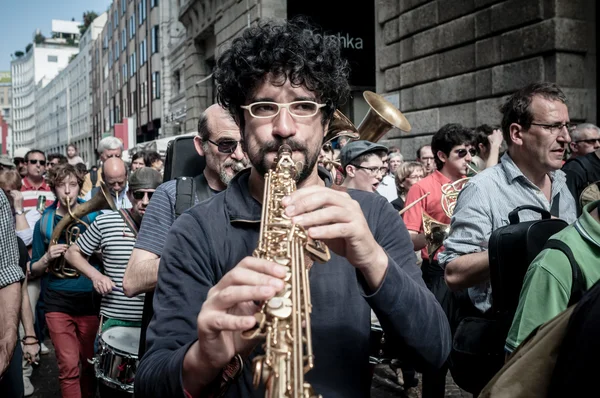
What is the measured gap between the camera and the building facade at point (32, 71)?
129500mm

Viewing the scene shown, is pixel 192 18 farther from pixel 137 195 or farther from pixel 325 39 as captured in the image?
pixel 325 39

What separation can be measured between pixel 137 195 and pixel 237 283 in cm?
301

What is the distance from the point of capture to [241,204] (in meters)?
1.97

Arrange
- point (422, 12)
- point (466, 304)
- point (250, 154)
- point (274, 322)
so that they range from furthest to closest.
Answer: point (422, 12) → point (466, 304) → point (250, 154) → point (274, 322)

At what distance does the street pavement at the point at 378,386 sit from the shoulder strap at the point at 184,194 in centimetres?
331

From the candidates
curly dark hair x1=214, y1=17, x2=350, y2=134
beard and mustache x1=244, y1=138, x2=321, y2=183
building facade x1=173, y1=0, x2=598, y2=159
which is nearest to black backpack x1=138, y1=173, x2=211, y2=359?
curly dark hair x1=214, y1=17, x2=350, y2=134

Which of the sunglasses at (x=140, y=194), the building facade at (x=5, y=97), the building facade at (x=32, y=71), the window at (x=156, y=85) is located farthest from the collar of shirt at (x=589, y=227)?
the building facade at (x=5, y=97)

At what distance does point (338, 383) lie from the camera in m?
1.81

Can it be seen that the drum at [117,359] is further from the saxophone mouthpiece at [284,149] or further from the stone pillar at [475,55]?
the stone pillar at [475,55]

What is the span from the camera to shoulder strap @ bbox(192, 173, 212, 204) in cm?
325

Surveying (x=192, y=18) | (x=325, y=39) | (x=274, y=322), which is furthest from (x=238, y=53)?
(x=192, y=18)

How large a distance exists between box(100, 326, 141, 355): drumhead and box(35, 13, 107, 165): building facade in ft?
260

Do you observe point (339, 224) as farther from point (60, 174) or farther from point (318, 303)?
point (60, 174)

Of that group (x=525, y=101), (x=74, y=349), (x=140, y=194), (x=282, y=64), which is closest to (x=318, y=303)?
(x=282, y=64)
